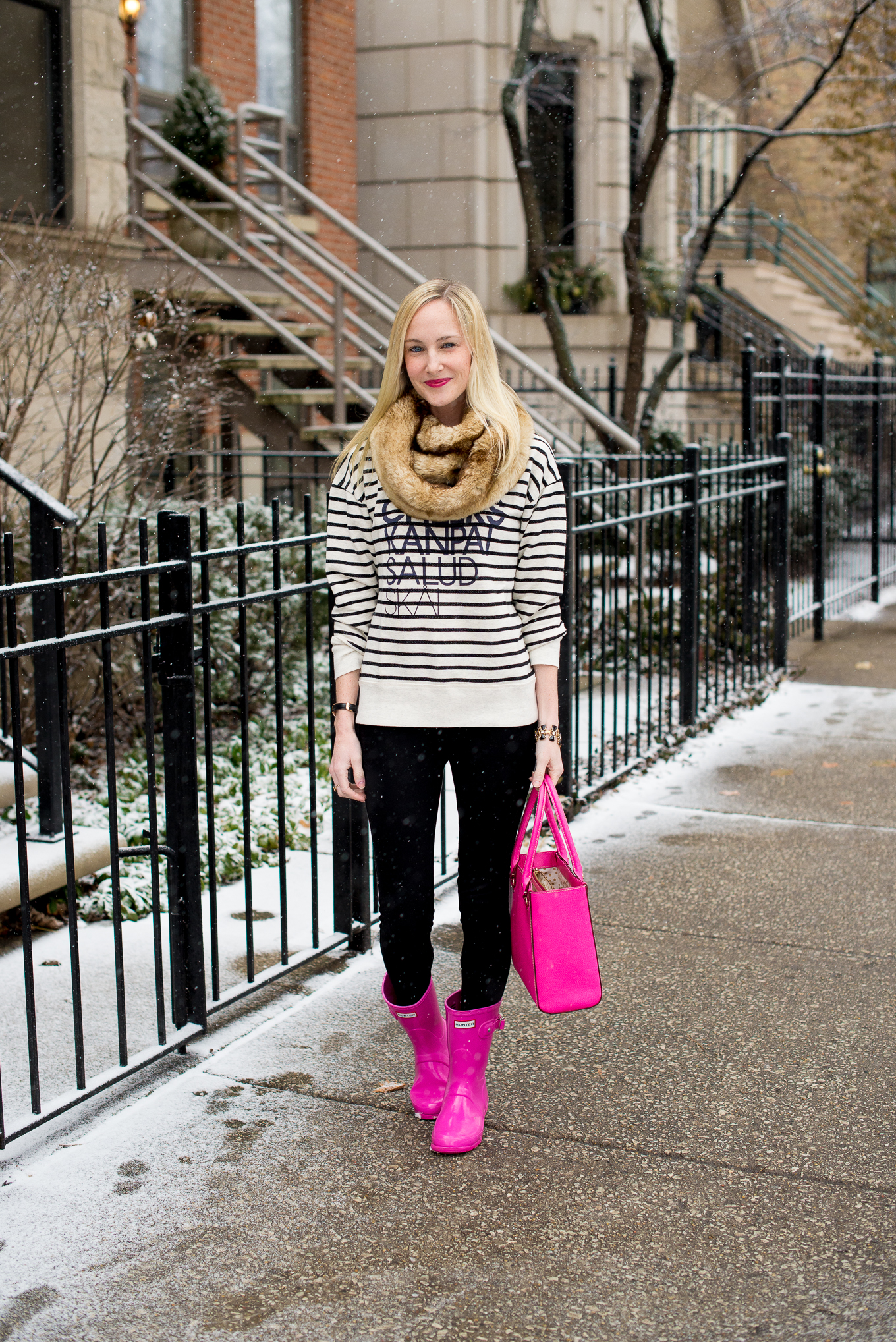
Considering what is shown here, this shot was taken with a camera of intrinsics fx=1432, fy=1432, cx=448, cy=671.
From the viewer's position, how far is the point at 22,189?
895cm

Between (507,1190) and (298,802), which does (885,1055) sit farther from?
(298,802)

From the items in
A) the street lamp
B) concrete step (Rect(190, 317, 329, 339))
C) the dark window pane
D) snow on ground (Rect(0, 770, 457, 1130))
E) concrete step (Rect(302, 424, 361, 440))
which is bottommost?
snow on ground (Rect(0, 770, 457, 1130))

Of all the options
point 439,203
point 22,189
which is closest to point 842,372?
point 439,203

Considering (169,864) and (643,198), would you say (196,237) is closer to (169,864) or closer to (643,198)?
(643,198)

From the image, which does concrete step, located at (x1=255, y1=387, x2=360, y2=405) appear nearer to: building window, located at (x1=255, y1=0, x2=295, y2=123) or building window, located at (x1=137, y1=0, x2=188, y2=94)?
building window, located at (x1=137, y1=0, x2=188, y2=94)

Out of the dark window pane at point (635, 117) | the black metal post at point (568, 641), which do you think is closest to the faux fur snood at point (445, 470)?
the black metal post at point (568, 641)

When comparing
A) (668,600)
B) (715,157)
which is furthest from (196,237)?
(715,157)

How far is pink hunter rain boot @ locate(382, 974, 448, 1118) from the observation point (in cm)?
332

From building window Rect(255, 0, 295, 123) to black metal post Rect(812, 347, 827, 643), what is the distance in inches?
244

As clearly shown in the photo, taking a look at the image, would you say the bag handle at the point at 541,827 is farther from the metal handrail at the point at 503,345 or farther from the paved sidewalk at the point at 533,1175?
the metal handrail at the point at 503,345

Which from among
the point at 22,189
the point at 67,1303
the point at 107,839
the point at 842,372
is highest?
the point at 22,189

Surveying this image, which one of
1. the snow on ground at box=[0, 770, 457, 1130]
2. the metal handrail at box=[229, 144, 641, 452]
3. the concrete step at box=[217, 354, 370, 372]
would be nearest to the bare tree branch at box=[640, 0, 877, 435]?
the metal handrail at box=[229, 144, 641, 452]

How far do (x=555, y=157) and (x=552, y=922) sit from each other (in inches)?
600

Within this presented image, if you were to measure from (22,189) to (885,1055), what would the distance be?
300 inches
